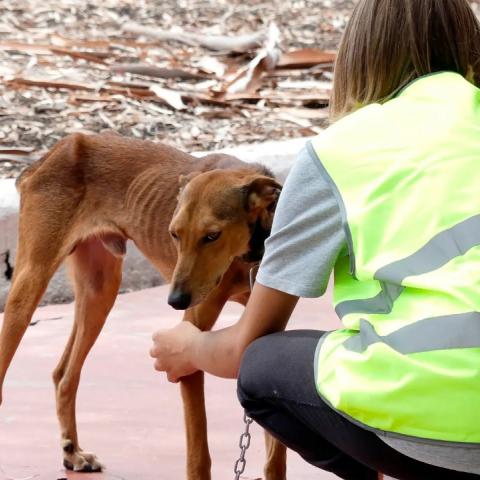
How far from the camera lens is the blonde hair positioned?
322 cm

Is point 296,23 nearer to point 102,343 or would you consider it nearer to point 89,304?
point 102,343

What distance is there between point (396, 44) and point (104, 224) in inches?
84.0

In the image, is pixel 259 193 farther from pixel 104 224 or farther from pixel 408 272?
pixel 408 272

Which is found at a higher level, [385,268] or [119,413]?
[385,268]

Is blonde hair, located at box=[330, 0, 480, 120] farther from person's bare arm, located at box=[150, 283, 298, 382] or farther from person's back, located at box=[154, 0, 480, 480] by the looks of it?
person's bare arm, located at box=[150, 283, 298, 382]

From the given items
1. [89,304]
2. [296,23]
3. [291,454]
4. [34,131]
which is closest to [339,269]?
[291,454]

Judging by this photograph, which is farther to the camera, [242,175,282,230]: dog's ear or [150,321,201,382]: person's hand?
[242,175,282,230]: dog's ear

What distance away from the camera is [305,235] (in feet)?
9.80

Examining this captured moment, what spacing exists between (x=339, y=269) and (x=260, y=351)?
33cm

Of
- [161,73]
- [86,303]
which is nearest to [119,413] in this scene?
[86,303]

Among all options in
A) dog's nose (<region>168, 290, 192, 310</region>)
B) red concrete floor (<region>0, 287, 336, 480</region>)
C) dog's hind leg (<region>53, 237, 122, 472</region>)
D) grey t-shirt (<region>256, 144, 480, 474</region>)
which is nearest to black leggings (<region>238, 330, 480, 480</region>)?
grey t-shirt (<region>256, 144, 480, 474</region>)

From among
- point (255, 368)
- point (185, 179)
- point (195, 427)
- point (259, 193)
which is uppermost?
point (255, 368)

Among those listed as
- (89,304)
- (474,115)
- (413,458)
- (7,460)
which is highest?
(474,115)

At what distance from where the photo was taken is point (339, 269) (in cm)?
304
